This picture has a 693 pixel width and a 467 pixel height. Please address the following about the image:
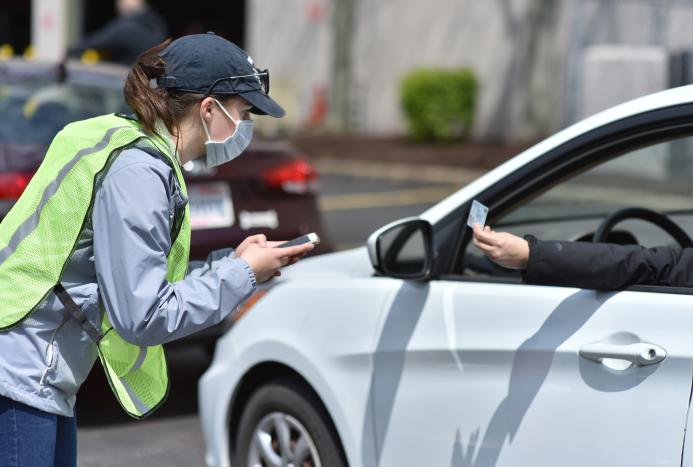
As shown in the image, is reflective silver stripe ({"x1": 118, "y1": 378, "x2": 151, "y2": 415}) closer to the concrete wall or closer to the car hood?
the car hood

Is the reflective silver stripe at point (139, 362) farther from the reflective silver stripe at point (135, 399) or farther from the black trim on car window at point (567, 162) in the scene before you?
the black trim on car window at point (567, 162)

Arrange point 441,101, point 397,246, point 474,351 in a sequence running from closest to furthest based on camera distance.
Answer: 1. point 474,351
2. point 397,246
3. point 441,101

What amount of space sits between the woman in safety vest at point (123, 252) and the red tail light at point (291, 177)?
12.4 ft

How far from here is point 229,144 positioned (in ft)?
9.71

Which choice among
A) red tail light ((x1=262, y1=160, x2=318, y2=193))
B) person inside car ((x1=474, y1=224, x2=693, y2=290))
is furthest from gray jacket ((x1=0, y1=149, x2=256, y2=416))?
red tail light ((x1=262, y1=160, x2=318, y2=193))

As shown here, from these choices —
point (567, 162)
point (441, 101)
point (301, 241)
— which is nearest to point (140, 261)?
point (301, 241)

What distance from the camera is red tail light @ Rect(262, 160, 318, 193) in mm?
6773

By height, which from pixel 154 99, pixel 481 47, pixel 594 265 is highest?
pixel 154 99

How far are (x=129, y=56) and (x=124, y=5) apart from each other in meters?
0.89

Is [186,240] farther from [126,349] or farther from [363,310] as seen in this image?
[363,310]

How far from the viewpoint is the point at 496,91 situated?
20.0 m

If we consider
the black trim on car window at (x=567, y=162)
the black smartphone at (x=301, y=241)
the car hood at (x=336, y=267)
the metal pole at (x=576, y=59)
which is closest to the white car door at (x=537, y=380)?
the black trim on car window at (x=567, y=162)

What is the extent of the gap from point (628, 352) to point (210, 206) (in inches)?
143

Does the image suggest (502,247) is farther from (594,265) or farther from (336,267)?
(336,267)
